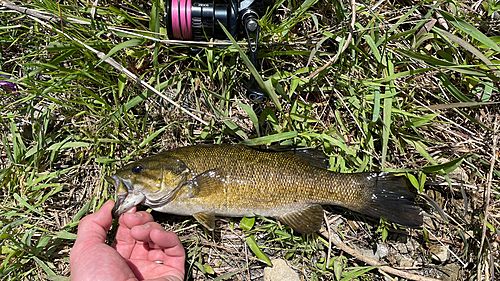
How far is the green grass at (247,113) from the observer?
3.30 metres

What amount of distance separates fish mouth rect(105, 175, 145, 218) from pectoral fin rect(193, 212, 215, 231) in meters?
0.57

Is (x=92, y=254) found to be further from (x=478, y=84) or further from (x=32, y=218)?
(x=478, y=84)

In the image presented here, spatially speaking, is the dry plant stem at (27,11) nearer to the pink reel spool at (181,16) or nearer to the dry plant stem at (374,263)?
the pink reel spool at (181,16)

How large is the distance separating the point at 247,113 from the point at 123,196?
4.83 feet

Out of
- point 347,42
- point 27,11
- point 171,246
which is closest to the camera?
point 171,246

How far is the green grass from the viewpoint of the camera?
330 centimetres

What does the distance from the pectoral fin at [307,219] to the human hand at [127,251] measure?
1.18m

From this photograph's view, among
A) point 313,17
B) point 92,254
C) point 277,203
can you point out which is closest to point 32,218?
point 92,254

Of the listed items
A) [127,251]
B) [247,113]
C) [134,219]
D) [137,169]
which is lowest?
[127,251]

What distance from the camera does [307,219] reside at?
3.22 metres

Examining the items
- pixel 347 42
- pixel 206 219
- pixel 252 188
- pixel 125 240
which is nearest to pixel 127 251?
pixel 125 240

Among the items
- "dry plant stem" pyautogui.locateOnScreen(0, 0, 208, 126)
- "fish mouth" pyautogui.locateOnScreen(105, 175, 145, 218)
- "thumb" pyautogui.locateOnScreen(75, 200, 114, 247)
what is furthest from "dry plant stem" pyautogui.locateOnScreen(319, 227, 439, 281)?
"thumb" pyautogui.locateOnScreen(75, 200, 114, 247)

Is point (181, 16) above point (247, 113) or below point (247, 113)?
above

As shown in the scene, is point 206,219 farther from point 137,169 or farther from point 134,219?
point 137,169
